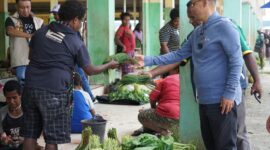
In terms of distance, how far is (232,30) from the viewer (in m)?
4.18

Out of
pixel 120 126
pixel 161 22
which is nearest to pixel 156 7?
pixel 161 22

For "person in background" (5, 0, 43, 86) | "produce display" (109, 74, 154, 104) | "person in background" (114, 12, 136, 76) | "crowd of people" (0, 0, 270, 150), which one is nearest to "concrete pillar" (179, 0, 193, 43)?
"crowd of people" (0, 0, 270, 150)

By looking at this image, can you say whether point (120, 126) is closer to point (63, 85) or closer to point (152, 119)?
point (152, 119)

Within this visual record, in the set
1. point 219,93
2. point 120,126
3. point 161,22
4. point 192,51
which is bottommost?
point 120,126

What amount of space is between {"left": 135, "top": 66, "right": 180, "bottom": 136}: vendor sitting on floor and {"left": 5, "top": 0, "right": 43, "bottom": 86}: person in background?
72.7 inches

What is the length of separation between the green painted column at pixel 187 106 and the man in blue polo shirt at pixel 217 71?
1164 mm

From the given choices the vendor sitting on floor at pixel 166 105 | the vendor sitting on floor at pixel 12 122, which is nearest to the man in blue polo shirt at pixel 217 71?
the vendor sitting on floor at pixel 166 105

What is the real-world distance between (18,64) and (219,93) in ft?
11.3

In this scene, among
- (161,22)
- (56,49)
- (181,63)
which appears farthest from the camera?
(161,22)

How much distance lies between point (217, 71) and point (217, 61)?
9 centimetres

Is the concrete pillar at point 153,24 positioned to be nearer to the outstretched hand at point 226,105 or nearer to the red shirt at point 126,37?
the red shirt at point 126,37

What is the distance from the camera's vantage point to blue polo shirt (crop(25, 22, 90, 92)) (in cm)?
464

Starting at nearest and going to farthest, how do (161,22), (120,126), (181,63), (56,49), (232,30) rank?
1. (232,30)
2. (56,49)
3. (181,63)
4. (120,126)
5. (161,22)

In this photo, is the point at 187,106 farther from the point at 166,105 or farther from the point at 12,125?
the point at 12,125
